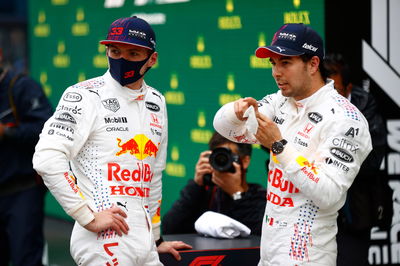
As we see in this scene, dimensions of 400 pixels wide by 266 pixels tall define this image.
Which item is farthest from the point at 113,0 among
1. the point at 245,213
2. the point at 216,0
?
the point at 245,213

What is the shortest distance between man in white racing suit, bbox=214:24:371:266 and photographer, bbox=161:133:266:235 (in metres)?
1.07

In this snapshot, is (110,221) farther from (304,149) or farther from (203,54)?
(203,54)

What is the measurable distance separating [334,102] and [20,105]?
10.1 feet

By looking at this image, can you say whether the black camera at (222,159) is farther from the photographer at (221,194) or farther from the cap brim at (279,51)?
the cap brim at (279,51)

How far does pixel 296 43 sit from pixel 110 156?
96 cm

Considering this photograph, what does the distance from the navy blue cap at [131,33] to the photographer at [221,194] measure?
1197mm

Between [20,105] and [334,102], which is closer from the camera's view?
[334,102]

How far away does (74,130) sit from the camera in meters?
3.66

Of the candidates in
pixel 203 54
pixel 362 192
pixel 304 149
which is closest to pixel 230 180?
pixel 362 192

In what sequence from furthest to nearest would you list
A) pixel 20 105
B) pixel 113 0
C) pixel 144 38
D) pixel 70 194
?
pixel 113 0 → pixel 20 105 → pixel 144 38 → pixel 70 194

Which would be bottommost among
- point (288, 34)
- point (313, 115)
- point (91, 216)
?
point (91, 216)

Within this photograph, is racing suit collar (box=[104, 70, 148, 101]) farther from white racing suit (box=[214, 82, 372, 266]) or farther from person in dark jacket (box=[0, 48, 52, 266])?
person in dark jacket (box=[0, 48, 52, 266])

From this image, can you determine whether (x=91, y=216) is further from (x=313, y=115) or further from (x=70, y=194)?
(x=313, y=115)

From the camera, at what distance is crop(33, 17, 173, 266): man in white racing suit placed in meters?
3.64
